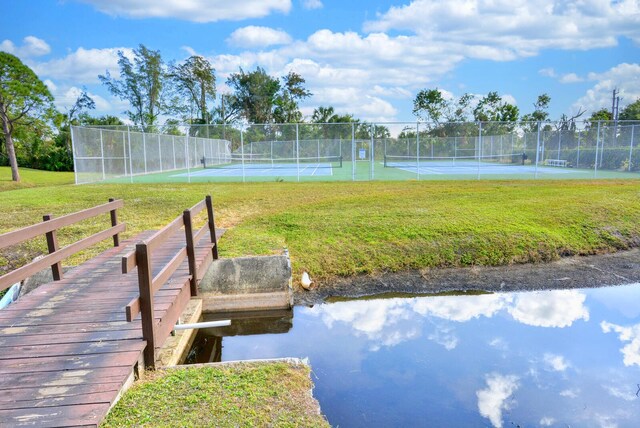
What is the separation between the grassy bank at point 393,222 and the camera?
27.0 feet

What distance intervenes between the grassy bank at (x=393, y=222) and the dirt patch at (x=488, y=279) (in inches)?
9.6

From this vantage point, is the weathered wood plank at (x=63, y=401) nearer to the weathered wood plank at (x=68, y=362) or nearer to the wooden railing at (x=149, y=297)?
the weathered wood plank at (x=68, y=362)

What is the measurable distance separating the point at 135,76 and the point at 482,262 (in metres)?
44.4

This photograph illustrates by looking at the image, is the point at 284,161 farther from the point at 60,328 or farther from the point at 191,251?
the point at 60,328

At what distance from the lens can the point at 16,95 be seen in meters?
22.1

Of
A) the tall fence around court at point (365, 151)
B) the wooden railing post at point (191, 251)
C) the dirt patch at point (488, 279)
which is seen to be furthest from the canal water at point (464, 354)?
the tall fence around court at point (365, 151)

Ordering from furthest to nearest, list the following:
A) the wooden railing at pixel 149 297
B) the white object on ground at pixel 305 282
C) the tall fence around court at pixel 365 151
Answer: the tall fence around court at pixel 365 151 → the white object on ground at pixel 305 282 → the wooden railing at pixel 149 297

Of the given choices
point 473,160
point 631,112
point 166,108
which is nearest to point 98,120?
point 166,108

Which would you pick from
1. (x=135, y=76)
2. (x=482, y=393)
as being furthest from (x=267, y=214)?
(x=135, y=76)

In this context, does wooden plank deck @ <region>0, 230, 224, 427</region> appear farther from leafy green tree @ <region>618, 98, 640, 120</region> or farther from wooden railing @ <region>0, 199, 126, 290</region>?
leafy green tree @ <region>618, 98, 640, 120</region>

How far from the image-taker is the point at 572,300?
22.6 ft

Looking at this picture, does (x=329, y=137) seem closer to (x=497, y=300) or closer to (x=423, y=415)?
(x=497, y=300)

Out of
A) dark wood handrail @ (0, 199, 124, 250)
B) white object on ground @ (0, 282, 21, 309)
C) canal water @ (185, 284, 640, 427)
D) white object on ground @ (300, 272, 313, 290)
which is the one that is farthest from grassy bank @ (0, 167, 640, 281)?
dark wood handrail @ (0, 199, 124, 250)

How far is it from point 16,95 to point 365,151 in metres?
17.8
